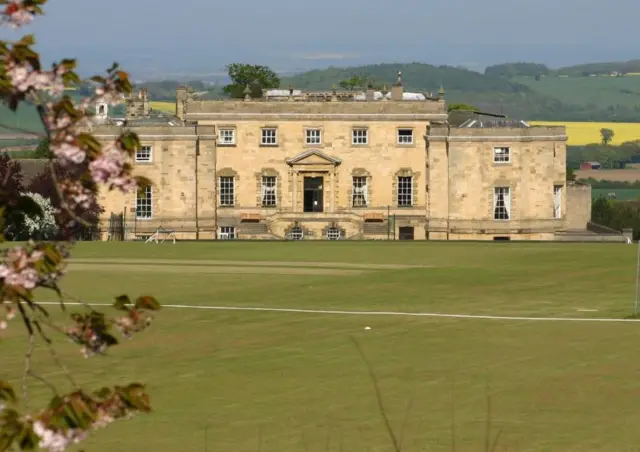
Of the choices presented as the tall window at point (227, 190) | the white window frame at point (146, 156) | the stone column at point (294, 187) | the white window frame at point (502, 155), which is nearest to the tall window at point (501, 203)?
the white window frame at point (502, 155)

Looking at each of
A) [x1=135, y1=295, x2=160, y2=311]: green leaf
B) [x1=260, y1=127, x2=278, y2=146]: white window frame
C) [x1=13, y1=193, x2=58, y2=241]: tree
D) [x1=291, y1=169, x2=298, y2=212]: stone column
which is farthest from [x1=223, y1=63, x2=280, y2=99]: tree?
[x1=135, y1=295, x2=160, y2=311]: green leaf

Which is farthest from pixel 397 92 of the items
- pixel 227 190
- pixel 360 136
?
pixel 227 190

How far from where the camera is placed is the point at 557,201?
318 ft

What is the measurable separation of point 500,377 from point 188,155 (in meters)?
68.2

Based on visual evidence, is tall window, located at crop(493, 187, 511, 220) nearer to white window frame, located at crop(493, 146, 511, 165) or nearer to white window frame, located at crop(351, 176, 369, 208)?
white window frame, located at crop(493, 146, 511, 165)

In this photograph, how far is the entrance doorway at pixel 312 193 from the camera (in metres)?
98.7

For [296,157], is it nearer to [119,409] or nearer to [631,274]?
[631,274]

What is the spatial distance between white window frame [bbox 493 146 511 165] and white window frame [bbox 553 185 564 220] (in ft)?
13.1

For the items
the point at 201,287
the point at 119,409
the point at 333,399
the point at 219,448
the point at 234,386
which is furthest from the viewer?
the point at 201,287

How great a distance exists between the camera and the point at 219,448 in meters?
23.0

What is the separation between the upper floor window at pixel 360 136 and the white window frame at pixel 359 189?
225cm

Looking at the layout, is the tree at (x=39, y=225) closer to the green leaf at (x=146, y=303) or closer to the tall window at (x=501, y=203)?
the green leaf at (x=146, y=303)

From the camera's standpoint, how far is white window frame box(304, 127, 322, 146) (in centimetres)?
9856

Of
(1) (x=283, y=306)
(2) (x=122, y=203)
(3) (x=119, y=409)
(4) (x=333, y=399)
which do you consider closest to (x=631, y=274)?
(1) (x=283, y=306)
